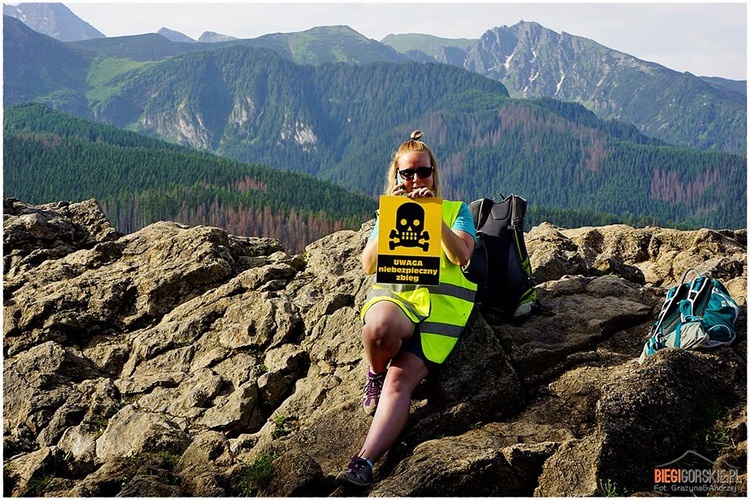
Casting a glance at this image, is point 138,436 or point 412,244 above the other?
point 412,244

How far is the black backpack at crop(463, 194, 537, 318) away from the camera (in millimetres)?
8977

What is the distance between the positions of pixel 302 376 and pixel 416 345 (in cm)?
221

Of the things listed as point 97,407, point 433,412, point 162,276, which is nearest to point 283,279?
point 162,276

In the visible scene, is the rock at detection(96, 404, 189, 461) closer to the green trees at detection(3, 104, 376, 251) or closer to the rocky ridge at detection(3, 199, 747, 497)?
the rocky ridge at detection(3, 199, 747, 497)

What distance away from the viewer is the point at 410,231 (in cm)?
737

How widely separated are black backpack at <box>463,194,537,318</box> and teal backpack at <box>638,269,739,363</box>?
1.59 m

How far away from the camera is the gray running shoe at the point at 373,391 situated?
7891mm

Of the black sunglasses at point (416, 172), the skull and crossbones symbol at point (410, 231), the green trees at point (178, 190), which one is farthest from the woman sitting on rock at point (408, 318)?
the green trees at point (178, 190)

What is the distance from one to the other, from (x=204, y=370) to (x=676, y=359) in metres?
5.47

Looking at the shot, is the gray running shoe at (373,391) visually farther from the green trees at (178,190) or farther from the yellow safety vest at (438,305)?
the green trees at (178,190)

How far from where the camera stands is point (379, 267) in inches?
289

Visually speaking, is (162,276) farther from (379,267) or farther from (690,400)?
(690,400)

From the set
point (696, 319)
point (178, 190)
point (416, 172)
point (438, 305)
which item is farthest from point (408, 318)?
point (178, 190)

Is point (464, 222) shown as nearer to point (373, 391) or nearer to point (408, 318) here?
point (408, 318)
